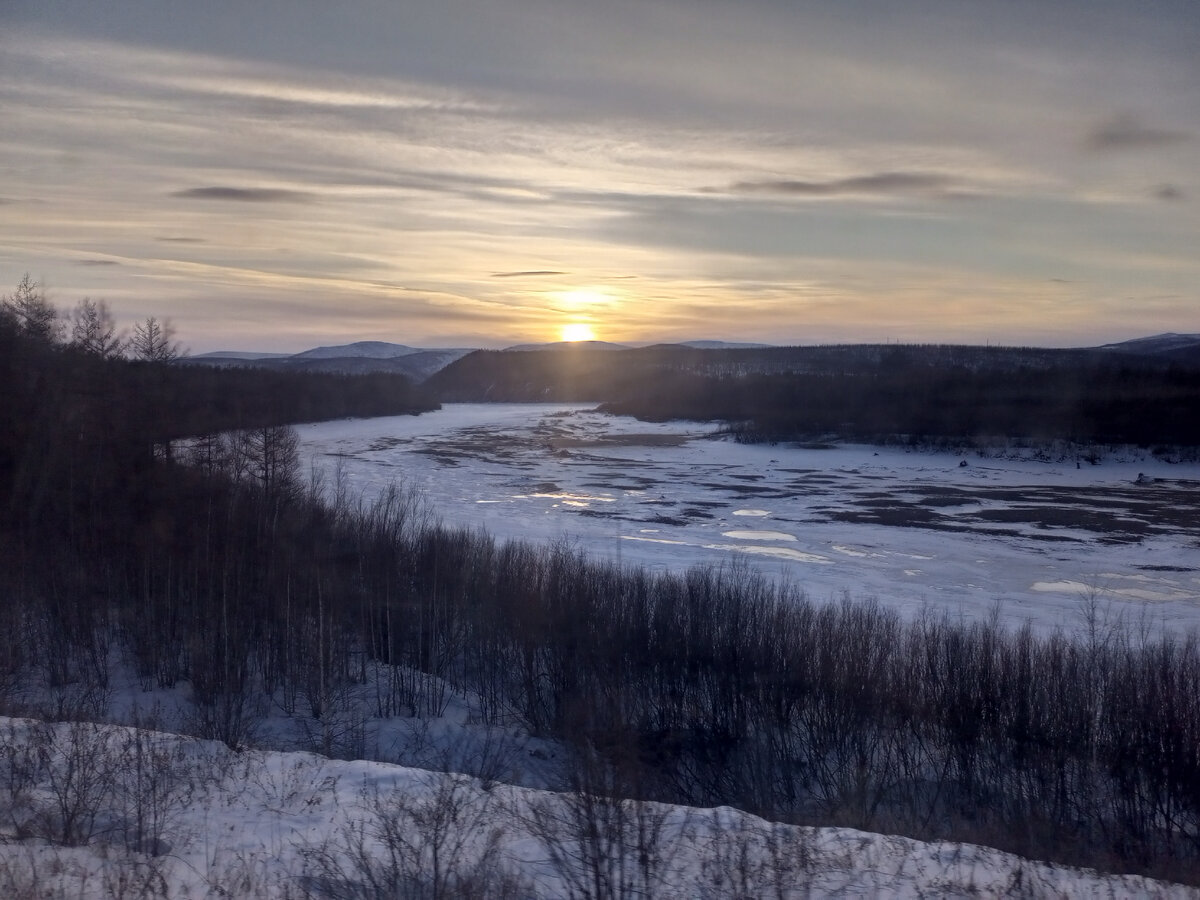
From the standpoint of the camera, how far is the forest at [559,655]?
10.6 meters

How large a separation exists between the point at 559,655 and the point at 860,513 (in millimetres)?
18956

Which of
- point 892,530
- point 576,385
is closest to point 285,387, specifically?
point 892,530

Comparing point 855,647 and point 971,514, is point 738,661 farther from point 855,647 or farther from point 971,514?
point 971,514

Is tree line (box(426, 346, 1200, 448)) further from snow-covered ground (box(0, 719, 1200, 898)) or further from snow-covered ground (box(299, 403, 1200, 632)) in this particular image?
snow-covered ground (box(0, 719, 1200, 898))

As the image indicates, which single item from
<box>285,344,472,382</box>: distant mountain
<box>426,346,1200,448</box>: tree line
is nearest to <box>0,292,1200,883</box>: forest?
<box>426,346,1200,448</box>: tree line

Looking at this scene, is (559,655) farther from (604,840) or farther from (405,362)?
(405,362)

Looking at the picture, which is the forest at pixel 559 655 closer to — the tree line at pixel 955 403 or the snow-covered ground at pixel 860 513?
the snow-covered ground at pixel 860 513

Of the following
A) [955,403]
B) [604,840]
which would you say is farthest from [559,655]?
[955,403]

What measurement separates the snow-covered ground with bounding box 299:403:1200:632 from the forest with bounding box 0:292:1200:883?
387 cm

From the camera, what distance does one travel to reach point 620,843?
5305 mm

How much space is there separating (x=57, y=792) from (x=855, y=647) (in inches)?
401

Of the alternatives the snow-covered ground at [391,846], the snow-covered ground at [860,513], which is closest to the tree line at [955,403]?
the snow-covered ground at [860,513]

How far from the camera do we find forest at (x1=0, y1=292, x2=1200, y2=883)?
1059cm

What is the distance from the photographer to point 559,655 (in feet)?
47.2
